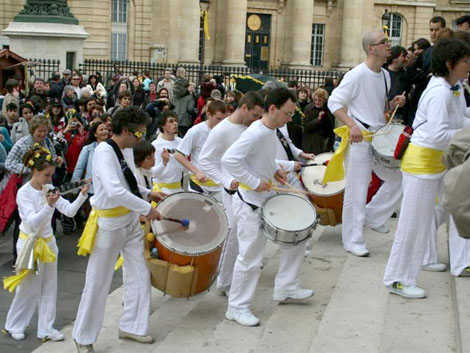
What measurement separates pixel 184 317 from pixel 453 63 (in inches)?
125

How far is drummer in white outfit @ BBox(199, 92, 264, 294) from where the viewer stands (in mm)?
7594

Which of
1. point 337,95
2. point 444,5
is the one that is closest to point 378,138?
point 337,95

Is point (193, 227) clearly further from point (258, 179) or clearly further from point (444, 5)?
point (444, 5)

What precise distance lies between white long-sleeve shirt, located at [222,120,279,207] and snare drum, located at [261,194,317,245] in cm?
19

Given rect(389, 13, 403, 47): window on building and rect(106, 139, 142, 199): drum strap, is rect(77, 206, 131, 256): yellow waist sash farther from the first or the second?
rect(389, 13, 403, 47): window on building

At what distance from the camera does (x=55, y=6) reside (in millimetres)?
20469

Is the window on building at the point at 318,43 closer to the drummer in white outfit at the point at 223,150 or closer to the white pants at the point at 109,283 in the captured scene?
the drummer in white outfit at the point at 223,150

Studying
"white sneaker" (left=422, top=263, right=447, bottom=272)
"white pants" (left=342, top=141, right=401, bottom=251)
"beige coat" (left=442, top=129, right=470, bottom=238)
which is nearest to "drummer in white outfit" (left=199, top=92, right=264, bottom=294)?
"white pants" (left=342, top=141, right=401, bottom=251)

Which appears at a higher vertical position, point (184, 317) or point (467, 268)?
point (467, 268)

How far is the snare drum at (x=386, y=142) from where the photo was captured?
7.87 meters

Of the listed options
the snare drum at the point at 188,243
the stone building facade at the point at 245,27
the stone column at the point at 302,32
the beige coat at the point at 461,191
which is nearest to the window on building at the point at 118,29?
the stone building facade at the point at 245,27

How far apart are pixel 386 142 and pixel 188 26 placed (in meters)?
32.4

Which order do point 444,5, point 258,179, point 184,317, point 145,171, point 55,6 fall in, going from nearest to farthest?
point 258,179
point 184,317
point 145,171
point 55,6
point 444,5

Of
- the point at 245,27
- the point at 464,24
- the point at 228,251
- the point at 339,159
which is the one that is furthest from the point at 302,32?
the point at 228,251
